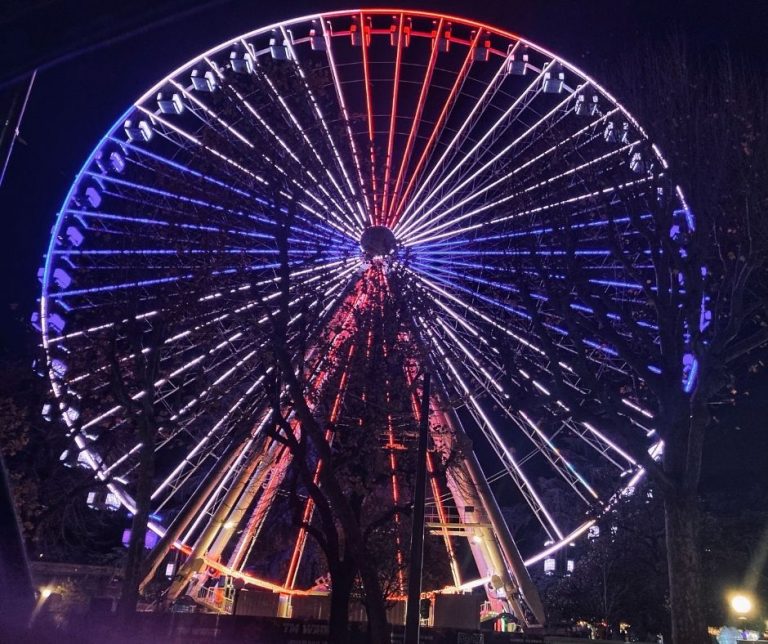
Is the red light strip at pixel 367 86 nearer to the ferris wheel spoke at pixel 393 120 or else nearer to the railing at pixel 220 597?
the ferris wheel spoke at pixel 393 120

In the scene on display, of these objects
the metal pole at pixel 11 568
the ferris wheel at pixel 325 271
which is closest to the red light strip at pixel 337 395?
the ferris wheel at pixel 325 271

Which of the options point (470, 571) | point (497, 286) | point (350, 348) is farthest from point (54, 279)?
point (470, 571)

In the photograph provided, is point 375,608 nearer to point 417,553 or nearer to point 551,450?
point 417,553

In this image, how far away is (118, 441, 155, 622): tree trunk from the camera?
11820 millimetres

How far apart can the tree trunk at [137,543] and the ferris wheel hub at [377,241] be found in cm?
875

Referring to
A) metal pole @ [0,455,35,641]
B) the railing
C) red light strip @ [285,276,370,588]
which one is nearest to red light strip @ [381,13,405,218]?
red light strip @ [285,276,370,588]

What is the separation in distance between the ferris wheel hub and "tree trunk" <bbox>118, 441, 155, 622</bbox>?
28.7 ft

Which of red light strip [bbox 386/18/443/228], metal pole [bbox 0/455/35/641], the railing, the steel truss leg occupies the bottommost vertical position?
the railing

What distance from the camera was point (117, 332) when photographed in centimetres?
1520

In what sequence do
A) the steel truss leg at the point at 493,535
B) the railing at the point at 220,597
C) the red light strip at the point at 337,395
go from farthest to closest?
the railing at the point at 220,597
the steel truss leg at the point at 493,535
the red light strip at the point at 337,395

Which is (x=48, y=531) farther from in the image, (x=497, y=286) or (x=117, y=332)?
(x=497, y=286)

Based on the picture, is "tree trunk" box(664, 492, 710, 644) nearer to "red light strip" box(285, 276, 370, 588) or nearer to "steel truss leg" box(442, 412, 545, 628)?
"red light strip" box(285, 276, 370, 588)

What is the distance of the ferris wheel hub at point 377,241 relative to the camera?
19.2m

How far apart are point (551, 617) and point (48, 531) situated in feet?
75.0
